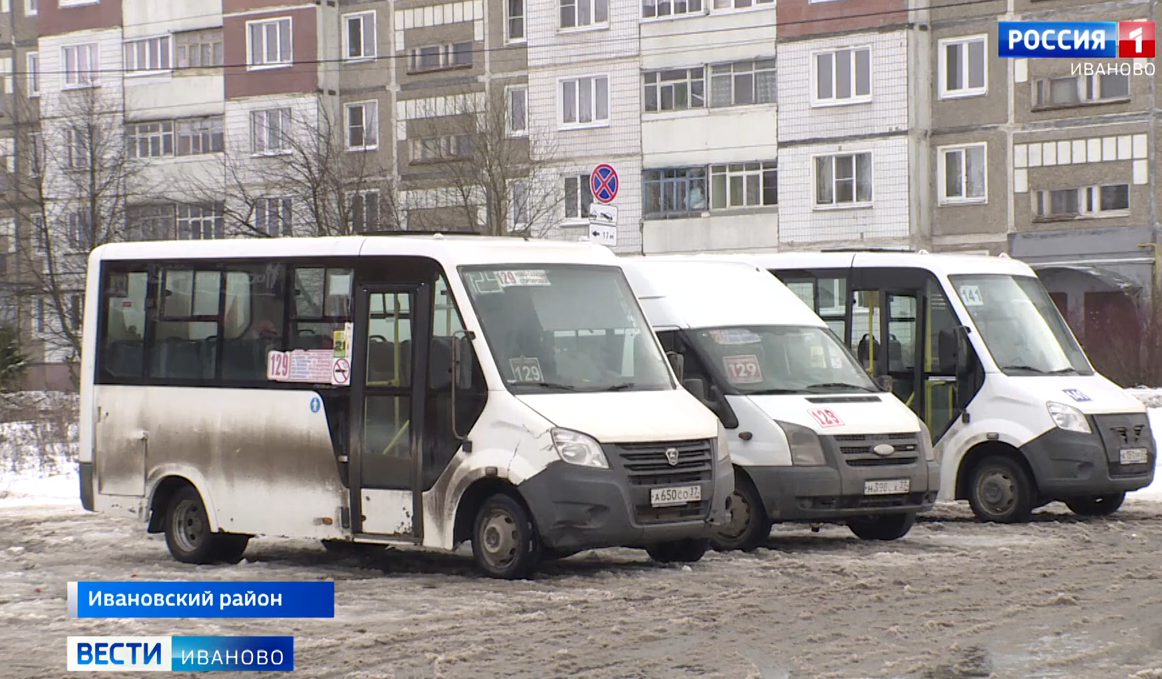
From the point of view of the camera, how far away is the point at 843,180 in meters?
54.3

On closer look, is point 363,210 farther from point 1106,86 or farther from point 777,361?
point 777,361

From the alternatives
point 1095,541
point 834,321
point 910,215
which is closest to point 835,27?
point 910,215

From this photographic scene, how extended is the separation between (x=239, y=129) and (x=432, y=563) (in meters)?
50.9

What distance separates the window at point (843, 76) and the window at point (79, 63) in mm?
26287

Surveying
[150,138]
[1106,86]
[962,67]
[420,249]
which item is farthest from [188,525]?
[150,138]

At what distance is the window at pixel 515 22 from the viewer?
60.7m

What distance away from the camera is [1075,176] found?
5125 centimetres

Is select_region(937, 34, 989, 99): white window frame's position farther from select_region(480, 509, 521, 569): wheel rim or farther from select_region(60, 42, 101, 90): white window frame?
select_region(480, 509, 521, 569): wheel rim

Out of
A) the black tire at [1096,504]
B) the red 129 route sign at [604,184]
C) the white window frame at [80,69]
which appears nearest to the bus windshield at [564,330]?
the black tire at [1096,504]

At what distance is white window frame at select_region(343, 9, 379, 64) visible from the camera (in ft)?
208

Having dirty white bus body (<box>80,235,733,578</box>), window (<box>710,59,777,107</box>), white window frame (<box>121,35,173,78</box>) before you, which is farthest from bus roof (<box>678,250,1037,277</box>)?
white window frame (<box>121,35,173,78</box>)

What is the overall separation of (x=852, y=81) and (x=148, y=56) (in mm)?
25460

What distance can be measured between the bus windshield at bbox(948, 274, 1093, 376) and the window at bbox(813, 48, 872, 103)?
35.2 m

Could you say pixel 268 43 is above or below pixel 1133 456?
above
